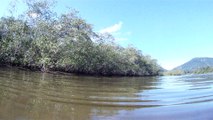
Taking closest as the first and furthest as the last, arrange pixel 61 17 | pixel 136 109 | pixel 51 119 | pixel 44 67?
pixel 51 119 < pixel 136 109 < pixel 44 67 < pixel 61 17

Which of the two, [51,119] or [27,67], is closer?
[51,119]

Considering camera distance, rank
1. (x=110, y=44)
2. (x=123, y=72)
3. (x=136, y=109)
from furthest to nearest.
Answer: (x=123, y=72) → (x=110, y=44) → (x=136, y=109)

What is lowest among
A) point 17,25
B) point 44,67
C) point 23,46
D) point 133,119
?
point 133,119

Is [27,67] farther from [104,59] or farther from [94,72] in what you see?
[104,59]

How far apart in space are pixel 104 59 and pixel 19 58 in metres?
17.0

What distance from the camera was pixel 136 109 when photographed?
916 centimetres

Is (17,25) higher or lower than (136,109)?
higher

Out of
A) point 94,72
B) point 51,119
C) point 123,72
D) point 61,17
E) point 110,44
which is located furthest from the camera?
point 123,72

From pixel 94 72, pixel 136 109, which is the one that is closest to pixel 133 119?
pixel 136 109

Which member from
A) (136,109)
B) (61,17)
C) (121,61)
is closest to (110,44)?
(121,61)

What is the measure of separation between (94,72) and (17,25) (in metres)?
15.6

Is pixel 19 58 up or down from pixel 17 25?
down

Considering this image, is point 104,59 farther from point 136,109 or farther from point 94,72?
point 136,109

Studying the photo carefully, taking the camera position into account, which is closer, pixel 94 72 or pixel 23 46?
pixel 23 46
